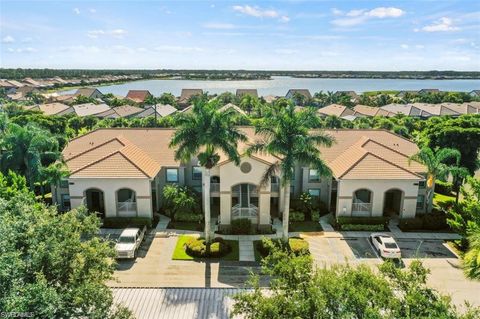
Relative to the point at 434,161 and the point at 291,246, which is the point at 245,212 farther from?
the point at 434,161

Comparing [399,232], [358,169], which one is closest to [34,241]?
[358,169]

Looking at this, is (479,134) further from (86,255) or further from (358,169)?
(86,255)

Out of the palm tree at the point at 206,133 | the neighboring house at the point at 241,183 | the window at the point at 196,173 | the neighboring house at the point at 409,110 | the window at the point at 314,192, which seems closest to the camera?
the palm tree at the point at 206,133

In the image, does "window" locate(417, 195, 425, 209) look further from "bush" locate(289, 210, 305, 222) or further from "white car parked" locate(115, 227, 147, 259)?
"white car parked" locate(115, 227, 147, 259)

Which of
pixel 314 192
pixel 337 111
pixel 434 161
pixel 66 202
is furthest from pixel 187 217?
pixel 337 111

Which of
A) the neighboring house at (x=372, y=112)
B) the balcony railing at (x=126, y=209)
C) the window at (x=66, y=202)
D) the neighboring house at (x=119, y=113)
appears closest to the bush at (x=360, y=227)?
the balcony railing at (x=126, y=209)

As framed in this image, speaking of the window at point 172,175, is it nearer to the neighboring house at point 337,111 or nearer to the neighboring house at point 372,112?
the neighboring house at point 337,111
